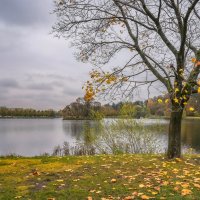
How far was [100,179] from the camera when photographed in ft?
29.8

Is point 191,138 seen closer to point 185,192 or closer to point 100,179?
point 100,179

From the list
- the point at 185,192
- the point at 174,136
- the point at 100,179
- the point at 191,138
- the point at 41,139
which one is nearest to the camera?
the point at 185,192

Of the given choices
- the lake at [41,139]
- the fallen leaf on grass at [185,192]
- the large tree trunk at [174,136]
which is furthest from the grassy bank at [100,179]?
the lake at [41,139]

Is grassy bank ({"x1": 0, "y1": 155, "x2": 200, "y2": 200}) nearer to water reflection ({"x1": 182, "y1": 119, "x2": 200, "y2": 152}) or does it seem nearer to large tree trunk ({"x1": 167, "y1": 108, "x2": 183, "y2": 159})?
large tree trunk ({"x1": 167, "y1": 108, "x2": 183, "y2": 159})

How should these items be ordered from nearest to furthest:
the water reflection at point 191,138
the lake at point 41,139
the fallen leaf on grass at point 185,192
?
1. the fallen leaf on grass at point 185,192
2. the lake at point 41,139
3. the water reflection at point 191,138

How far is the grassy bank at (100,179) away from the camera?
25.4 feet

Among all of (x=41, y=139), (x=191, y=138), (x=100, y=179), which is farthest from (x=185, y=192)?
(x=41, y=139)

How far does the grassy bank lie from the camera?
7730mm

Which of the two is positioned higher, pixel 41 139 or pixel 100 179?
pixel 100 179

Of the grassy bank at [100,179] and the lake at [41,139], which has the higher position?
the grassy bank at [100,179]

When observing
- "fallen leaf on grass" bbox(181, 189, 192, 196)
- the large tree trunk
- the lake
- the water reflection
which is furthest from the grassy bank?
the water reflection

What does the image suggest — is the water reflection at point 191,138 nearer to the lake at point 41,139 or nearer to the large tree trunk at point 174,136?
the lake at point 41,139

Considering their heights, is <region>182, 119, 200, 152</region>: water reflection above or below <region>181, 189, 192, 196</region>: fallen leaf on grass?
below

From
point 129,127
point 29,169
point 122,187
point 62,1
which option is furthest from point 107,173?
point 129,127
